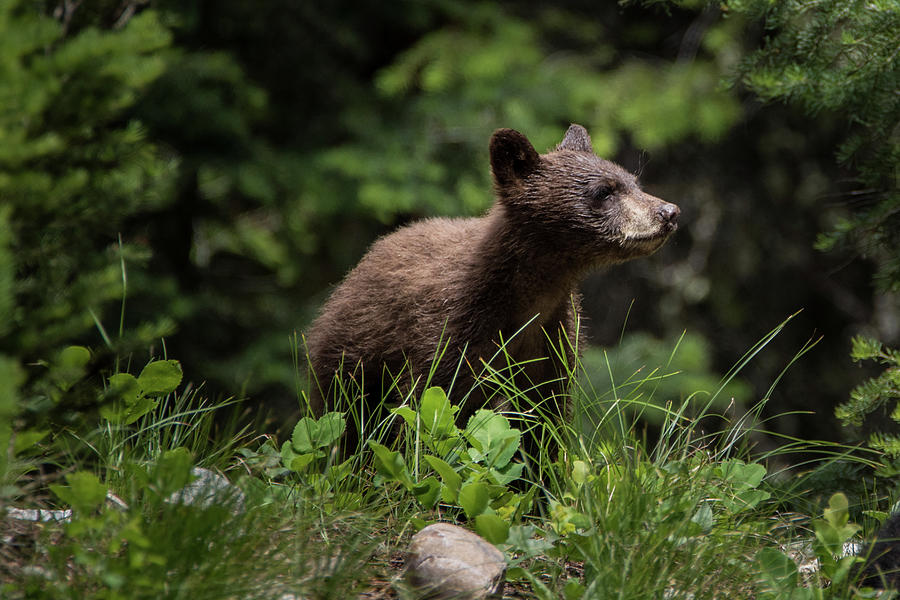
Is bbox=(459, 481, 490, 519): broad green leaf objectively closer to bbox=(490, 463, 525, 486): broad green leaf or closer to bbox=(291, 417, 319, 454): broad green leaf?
bbox=(490, 463, 525, 486): broad green leaf

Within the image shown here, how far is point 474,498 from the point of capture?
321cm

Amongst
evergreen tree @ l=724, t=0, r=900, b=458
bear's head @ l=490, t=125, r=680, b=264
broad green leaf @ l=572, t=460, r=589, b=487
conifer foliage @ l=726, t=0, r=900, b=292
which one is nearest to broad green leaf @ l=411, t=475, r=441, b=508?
broad green leaf @ l=572, t=460, r=589, b=487

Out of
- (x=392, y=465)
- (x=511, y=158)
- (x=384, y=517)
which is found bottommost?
(x=384, y=517)

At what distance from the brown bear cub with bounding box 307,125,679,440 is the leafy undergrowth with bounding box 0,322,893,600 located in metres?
0.53

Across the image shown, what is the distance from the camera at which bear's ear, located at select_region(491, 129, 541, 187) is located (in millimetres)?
4500

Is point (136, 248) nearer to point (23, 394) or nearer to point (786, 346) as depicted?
point (23, 394)

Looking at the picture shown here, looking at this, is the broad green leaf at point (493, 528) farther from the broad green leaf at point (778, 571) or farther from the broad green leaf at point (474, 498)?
the broad green leaf at point (778, 571)

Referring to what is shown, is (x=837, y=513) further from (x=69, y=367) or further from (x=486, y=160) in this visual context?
(x=486, y=160)

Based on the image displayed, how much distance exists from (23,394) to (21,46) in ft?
3.28

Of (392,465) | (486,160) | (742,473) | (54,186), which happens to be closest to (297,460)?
(392,465)

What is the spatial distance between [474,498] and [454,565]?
0.36m

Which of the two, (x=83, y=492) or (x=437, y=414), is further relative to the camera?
(x=437, y=414)

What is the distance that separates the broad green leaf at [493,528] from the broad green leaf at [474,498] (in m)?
0.09

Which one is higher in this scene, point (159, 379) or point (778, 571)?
point (159, 379)
